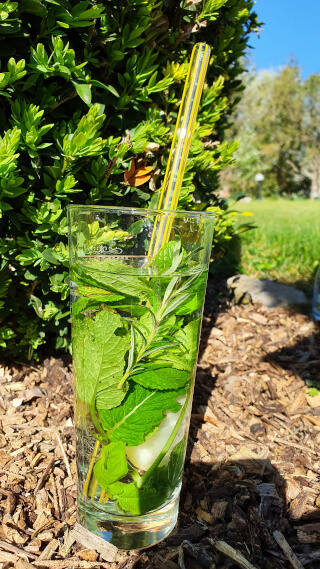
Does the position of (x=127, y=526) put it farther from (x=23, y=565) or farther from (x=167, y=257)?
(x=167, y=257)

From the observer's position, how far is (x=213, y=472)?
1.74m

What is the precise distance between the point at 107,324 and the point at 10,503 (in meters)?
0.80

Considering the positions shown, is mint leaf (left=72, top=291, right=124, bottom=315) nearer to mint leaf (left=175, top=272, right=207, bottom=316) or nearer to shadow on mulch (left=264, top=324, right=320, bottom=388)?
mint leaf (left=175, top=272, right=207, bottom=316)

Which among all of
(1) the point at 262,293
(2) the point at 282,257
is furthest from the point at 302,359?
(2) the point at 282,257

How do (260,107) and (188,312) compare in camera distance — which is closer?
(188,312)

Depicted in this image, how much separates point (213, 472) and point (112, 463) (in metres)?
0.68

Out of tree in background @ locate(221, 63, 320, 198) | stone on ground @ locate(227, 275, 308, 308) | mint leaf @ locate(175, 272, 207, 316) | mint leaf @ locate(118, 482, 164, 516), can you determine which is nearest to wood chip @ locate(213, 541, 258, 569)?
mint leaf @ locate(118, 482, 164, 516)

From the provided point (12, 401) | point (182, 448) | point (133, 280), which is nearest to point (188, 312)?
point (133, 280)

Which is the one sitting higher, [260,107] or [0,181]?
[260,107]

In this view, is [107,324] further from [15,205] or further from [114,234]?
[15,205]

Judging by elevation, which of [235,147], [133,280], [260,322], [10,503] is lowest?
[10,503]

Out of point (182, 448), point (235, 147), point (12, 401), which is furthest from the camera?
point (235, 147)

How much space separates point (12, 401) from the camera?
6.72 ft

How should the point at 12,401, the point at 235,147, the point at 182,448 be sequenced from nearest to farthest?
1. the point at 182,448
2. the point at 12,401
3. the point at 235,147
